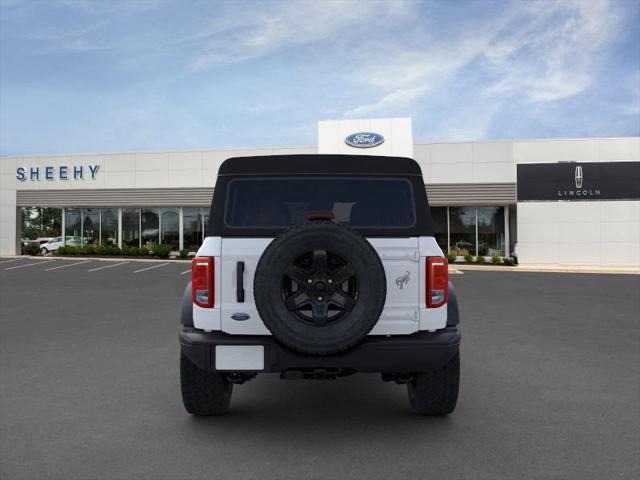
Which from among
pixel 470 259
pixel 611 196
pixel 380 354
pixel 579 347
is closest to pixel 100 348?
pixel 380 354

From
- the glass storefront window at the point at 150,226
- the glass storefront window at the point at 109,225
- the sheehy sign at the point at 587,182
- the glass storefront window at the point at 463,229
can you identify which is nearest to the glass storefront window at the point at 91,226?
the glass storefront window at the point at 109,225

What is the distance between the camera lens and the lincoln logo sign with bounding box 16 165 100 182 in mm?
31266

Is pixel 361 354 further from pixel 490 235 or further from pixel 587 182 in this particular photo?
pixel 490 235

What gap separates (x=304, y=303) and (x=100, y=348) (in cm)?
469

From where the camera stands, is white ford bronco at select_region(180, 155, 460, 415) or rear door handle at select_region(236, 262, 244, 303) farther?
rear door handle at select_region(236, 262, 244, 303)

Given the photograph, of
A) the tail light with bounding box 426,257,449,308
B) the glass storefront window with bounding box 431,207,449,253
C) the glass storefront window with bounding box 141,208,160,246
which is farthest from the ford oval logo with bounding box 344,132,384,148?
the tail light with bounding box 426,257,449,308

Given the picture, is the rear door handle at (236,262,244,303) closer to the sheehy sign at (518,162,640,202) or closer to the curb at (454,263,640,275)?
the curb at (454,263,640,275)

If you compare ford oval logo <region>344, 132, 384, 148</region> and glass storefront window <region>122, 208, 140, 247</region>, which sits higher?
ford oval logo <region>344, 132, 384, 148</region>

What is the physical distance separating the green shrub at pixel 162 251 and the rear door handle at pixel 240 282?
27.1 m

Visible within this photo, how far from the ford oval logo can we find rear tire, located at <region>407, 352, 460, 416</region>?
23.8 metres

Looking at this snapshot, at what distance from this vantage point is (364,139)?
27250mm

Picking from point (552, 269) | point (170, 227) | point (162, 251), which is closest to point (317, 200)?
point (552, 269)

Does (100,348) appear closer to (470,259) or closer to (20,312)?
(20,312)

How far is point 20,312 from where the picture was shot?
10508mm
